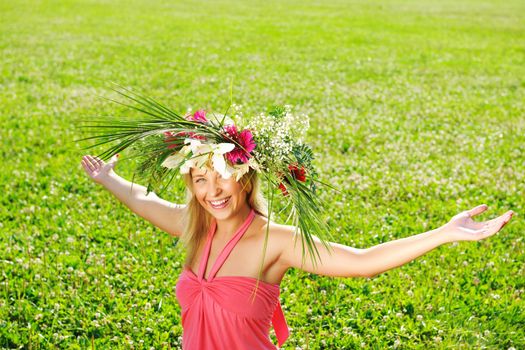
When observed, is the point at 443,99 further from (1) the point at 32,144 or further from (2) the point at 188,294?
(2) the point at 188,294

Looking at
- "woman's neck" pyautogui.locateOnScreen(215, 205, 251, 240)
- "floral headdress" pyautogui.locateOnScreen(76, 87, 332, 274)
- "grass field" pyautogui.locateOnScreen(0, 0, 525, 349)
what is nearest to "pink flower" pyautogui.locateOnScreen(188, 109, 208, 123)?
"floral headdress" pyautogui.locateOnScreen(76, 87, 332, 274)

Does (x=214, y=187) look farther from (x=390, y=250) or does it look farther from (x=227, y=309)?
(x=390, y=250)

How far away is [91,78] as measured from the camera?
1750 cm

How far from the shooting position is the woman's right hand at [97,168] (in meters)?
5.24

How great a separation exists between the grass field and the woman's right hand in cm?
144

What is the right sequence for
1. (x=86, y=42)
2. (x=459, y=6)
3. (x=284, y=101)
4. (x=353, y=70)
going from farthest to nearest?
1. (x=459, y=6)
2. (x=86, y=42)
3. (x=353, y=70)
4. (x=284, y=101)

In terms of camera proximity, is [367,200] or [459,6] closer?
[367,200]

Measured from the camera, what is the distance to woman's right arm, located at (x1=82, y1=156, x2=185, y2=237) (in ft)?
16.4

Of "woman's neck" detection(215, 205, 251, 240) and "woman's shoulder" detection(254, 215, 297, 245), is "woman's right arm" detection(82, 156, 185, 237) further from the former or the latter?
"woman's shoulder" detection(254, 215, 297, 245)

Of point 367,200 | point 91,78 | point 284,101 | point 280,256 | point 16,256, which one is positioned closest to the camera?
point 280,256

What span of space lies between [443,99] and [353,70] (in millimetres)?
4461

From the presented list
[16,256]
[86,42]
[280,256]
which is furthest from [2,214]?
[86,42]

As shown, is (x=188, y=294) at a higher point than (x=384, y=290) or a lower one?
higher

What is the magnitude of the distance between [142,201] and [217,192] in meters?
1.08
